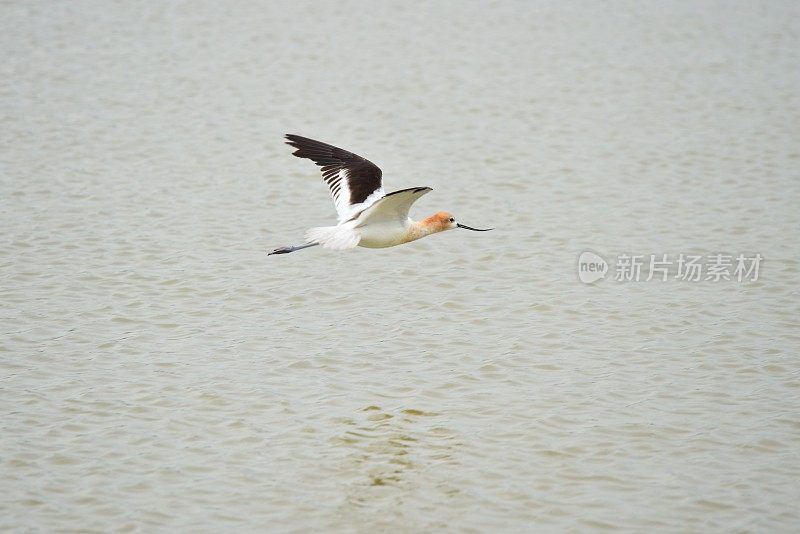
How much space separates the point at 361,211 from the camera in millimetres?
7969

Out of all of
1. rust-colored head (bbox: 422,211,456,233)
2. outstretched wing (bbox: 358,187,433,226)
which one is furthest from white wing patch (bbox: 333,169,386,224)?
rust-colored head (bbox: 422,211,456,233)

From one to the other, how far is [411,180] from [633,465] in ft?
18.9

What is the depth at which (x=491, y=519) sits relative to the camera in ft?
20.1

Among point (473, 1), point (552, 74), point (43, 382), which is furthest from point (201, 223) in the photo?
point (473, 1)

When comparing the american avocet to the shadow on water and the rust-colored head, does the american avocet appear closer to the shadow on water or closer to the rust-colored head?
the rust-colored head

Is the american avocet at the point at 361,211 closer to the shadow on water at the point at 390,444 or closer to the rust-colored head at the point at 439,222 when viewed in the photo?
the rust-colored head at the point at 439,222

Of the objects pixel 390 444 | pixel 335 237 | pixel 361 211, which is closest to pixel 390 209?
pixel 361 211

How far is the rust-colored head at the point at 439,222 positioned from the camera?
27.7ft

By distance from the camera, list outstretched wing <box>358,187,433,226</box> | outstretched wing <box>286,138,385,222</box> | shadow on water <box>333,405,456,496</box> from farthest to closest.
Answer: outstretched wing <box>286,138,385,222</box> → outstretched wing <box>358,187,433,226</box> → shadow on water <box>333,405,456,496</box>

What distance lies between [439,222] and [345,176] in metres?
0.80

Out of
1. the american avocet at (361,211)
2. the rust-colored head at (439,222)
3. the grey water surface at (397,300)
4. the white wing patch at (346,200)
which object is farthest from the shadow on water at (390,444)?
the rust-colored head at (439,222)

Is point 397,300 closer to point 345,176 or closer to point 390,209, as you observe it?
point 345,176

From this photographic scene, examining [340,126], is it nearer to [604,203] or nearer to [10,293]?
[604,203]

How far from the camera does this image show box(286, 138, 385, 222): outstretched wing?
8.40 metres
